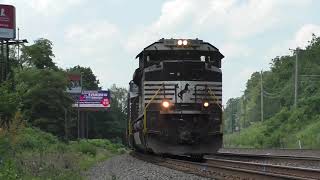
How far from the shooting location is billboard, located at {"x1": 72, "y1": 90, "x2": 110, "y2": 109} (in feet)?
277

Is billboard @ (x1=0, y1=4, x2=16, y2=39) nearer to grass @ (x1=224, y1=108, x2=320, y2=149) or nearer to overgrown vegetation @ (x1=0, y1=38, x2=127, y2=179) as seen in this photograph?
overgrown vegetation @ (x1=0, y1=38, x2=127, y2=179)

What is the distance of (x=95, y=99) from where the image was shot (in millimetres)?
85438

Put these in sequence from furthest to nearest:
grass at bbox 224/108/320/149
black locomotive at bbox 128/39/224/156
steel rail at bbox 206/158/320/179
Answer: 1. grass at bbox 224/108/320/149
2. black locomotive at bbox 128/39/224/156
3. steel rail at bbox 206/158/320/179

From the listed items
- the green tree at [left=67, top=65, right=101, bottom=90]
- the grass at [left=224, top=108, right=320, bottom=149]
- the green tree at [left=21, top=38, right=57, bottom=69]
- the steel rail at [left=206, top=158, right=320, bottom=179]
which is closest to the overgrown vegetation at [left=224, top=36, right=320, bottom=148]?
the grass at [left=224, top=108, right=320, bottom=149]

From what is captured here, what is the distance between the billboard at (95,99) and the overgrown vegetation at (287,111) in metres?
18.5

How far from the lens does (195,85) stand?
19.9 metres

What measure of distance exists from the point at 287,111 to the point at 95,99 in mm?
34067

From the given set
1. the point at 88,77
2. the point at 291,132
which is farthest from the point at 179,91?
the point at 88,77

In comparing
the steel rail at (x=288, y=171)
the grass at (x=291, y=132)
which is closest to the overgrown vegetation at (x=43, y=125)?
the steel rail at (x=288, y=171)

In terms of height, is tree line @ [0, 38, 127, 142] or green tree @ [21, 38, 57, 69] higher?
green tree @ [21, 38, 57, 69]

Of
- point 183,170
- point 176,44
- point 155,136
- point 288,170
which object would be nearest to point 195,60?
point 176,44

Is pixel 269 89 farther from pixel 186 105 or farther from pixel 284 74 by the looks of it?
pixel 186 105

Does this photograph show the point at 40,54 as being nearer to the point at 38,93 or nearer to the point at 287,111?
the point at 38,93

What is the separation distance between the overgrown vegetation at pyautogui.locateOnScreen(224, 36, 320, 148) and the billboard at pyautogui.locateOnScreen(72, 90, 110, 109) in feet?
60.7
